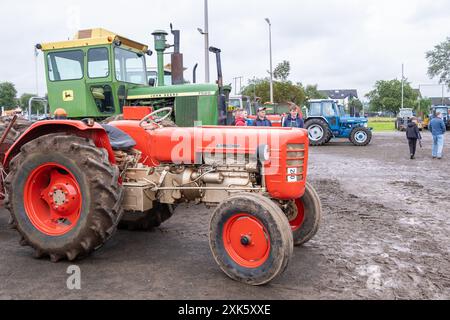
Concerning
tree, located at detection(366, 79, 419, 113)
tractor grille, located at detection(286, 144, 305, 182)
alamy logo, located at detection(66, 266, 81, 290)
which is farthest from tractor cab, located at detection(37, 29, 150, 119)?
tree, located at detection(366, 79, 419, 113)

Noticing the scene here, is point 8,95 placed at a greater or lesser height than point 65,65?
greater

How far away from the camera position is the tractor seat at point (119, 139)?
4.23 metres

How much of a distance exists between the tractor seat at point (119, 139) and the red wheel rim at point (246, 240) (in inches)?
53.9

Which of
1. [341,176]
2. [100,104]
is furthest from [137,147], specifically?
[341,176]

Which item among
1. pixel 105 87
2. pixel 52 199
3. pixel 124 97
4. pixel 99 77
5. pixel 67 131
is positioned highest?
pixel 99 77

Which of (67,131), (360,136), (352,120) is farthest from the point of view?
(352,120)

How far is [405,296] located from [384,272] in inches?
19.5

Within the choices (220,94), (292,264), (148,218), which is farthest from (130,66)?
(292,264)

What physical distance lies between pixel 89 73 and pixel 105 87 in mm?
340

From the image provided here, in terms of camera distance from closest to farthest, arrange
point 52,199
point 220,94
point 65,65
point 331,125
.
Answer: point 52,199 < point 65,65 < point 220,94 < point 331,125

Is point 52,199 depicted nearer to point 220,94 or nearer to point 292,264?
point 292,264

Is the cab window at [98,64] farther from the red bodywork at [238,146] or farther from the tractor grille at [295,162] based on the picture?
the tractor grille at [295,162]

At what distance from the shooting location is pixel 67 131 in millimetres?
4180

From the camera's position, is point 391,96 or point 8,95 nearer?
point 8,95
